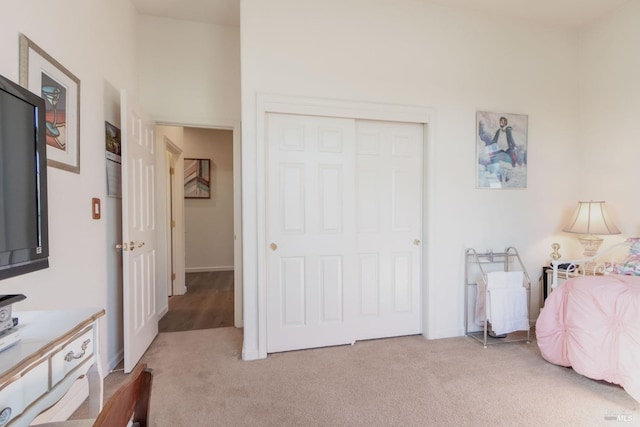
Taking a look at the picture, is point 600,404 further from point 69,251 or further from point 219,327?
point 69,251

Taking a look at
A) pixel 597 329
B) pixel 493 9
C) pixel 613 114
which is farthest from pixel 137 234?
pixel 613 114

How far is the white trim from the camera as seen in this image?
250 cm

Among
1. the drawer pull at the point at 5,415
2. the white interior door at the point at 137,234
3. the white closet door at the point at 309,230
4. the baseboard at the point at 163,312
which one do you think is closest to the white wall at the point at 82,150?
the white interior door at the point at 137,234

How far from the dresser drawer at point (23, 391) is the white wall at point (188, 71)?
2710 millimetres

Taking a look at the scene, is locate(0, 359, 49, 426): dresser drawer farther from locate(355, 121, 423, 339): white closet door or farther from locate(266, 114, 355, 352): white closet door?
locate(355, 121, 423, 339): white closet door

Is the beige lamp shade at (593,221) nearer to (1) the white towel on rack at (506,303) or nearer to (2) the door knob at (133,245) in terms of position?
(1) the white towel on rack at (506,303)

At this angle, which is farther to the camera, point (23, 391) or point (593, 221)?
point (593, 221)

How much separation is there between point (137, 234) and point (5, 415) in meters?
1.94

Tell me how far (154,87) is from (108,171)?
116 cm

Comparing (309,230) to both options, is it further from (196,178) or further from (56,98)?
(196,178)

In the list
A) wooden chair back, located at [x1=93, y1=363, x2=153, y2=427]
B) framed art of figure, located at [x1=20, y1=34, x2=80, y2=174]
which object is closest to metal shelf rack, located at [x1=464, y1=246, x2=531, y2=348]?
wooden chair back, located at [x1=93, y1=363, x2=153, y2=427]

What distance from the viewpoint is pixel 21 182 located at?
3.48 ft

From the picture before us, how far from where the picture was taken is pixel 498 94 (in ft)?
10.0

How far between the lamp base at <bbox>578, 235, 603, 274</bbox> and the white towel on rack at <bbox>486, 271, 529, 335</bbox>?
0.79m
